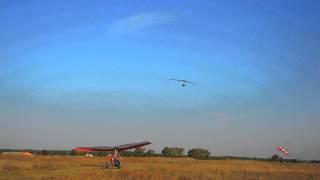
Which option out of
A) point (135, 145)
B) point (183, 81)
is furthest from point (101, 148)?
point (183, 81)

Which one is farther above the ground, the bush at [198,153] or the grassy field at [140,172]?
the bush at [198,153]

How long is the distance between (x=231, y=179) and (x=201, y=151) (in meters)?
97.1

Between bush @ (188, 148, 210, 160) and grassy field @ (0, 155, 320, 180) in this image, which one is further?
bush @ (188, 148, 210, 160)

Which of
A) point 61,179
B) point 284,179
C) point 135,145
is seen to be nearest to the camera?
point 61,179

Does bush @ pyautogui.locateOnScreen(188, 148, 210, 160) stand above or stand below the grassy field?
above

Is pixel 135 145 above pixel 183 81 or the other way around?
the other way around

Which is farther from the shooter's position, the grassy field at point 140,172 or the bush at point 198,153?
the bush at point 198,153

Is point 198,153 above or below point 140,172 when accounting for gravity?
above

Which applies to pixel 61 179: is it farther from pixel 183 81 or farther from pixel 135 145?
pixel 135 145

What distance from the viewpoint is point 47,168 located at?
4866 cm

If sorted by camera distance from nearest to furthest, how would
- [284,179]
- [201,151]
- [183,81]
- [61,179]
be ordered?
[61,179] < [284,179] < [183,81] < [201,151]

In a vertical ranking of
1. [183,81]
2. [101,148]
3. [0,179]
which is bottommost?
[0,179]

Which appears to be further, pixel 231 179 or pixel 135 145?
pixel 135 145

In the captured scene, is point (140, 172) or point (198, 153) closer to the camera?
point (140, 172)
